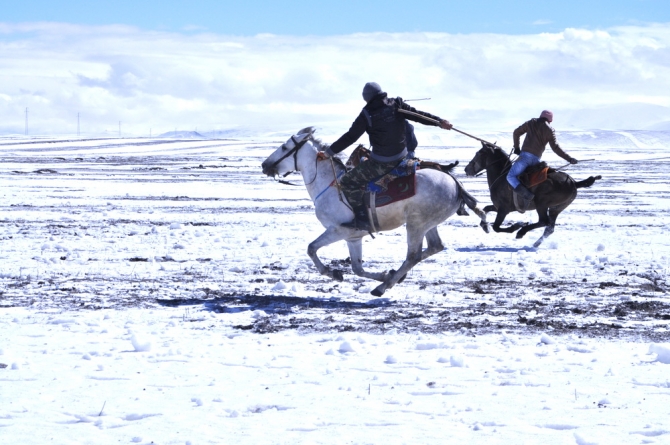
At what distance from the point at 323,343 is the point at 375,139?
3.44 m

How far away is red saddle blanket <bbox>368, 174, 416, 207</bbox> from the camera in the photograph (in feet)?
34.9

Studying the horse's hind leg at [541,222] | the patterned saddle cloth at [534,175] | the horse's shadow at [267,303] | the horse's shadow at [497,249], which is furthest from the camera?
the horse's hind leg at [541,222]

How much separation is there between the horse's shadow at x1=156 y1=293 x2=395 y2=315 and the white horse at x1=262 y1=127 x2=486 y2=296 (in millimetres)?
465

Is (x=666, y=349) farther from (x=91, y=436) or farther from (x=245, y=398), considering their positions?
(x=91, y=436)

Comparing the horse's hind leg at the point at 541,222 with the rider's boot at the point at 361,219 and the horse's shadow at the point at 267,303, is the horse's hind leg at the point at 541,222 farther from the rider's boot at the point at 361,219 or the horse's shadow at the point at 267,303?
the horse's shadow at the point at 267,303

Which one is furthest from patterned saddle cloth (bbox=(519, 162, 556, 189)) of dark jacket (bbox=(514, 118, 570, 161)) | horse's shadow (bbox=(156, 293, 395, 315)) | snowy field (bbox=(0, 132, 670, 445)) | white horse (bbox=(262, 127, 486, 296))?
horse's shadow (bbox=(156, 293, 395, 315))

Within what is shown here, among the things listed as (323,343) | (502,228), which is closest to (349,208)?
(323,343)

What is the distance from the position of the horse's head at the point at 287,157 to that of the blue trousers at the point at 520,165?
601cm

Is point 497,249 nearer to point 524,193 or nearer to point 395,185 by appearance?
point 524,193

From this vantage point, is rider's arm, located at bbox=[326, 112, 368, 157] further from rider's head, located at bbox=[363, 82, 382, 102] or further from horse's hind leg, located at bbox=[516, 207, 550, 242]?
horse's hind leg, located at bbox=[516, 207, 550, 242]

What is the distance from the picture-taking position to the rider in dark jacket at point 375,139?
34.6 ft

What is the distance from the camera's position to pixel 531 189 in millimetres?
16516

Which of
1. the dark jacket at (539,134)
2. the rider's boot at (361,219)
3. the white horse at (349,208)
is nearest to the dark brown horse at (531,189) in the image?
the dark jacket at (539,134)

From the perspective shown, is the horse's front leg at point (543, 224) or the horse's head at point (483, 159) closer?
the horse's front leg at point (543, 224)
